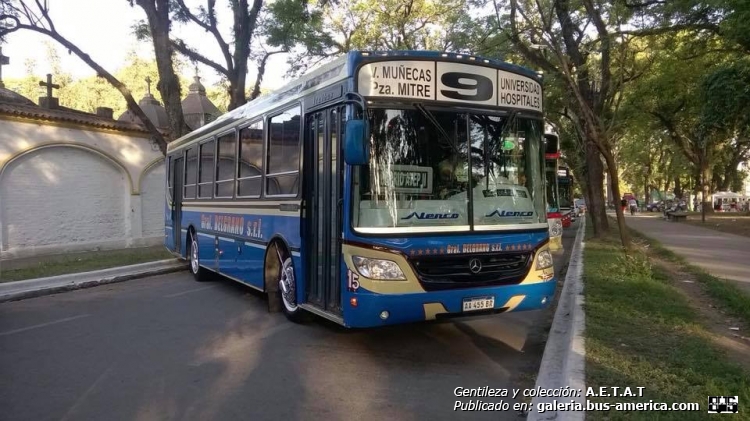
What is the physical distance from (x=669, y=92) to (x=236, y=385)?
765 inches

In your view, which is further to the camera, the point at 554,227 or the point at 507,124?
the point at 554,227

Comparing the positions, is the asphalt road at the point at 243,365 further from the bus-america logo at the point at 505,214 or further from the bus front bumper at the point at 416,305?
the bus-america logo at the point at 505,214

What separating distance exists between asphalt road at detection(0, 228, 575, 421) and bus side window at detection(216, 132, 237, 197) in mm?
2062

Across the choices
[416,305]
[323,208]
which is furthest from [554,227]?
[416,305]

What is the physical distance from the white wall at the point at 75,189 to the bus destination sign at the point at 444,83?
15.4 metres

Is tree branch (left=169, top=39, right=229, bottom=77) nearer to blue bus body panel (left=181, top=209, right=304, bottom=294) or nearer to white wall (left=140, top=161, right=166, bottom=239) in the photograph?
white wall (left=140, top=161, right=166, bottom=239)

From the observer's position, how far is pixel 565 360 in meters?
5.49

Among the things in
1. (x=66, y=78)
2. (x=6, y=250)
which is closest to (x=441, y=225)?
(x=6, y=250)

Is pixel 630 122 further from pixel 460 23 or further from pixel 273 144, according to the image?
pixel 273 144

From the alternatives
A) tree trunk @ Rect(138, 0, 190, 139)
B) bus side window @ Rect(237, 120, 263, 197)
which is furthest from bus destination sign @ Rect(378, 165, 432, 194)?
tree trunk @ Rect(138, 0, 190, 139)

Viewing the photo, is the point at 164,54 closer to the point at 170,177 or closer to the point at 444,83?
the point at 170,177

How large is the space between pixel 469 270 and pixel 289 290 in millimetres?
2617

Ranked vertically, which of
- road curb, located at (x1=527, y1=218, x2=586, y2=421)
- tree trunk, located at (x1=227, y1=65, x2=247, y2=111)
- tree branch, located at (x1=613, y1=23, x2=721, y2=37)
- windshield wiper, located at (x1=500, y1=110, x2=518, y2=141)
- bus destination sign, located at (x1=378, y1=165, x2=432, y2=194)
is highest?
tree branch, located at (x1=613, y1=23, x2=721, y2=37)

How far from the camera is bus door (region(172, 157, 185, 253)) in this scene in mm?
13406
